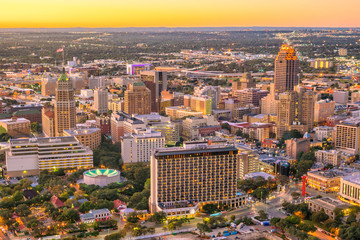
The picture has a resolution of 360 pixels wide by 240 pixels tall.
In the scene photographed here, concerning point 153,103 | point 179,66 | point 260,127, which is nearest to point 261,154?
point 260,127

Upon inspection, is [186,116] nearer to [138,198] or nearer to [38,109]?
[38,109]

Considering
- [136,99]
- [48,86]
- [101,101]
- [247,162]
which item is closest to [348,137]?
[247,162]

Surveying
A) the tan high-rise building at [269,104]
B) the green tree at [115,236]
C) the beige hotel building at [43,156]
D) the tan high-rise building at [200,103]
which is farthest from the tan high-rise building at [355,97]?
the green tree at [115,236]

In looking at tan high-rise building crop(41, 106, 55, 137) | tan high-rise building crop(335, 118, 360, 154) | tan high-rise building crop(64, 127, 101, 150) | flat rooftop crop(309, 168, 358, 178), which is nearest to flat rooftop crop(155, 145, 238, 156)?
flat rooftop crop(309, 168, 358, 178)

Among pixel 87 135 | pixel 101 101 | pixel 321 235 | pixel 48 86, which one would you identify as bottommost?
pixel 321 235

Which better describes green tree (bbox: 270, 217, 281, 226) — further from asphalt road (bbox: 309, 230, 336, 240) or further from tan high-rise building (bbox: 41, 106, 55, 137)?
tan high-rise building (bbox: 41, 106, 55, 137)

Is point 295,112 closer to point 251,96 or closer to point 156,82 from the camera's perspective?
point 251,96
